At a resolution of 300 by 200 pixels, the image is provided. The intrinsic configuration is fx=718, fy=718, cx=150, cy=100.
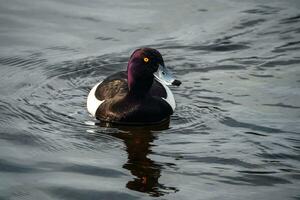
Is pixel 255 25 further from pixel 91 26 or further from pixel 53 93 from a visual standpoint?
pixel 53 93

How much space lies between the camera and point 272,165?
26.7 ft

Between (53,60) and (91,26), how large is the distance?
182 centimetres

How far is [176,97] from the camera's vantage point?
10945 mm

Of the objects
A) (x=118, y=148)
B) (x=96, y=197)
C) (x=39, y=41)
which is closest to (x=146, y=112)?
(x=118, y=148)

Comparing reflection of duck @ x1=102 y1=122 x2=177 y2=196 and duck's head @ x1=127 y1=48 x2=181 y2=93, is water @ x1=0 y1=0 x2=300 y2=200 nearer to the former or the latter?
reflection of duck @ x1=102 y1=122 x2=177 y2=196

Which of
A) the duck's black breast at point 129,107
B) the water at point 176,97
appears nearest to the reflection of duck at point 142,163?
the water at point 176,97

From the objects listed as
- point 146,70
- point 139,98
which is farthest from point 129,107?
point 146,70

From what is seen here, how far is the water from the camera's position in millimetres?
7738

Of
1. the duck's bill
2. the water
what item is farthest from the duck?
the water

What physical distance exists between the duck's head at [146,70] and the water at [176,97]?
0.59 meters

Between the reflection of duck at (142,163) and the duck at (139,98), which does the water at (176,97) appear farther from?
the duck at (139,98)

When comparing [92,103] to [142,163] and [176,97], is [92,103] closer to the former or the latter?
[176,97]

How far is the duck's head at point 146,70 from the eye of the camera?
991 cm

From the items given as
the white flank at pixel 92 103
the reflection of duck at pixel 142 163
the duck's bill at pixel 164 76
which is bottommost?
the reflection of duck at pixel 142 163
